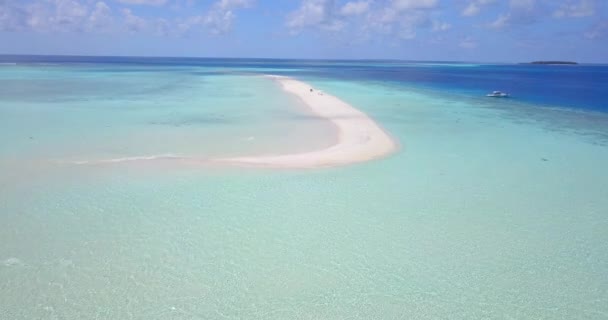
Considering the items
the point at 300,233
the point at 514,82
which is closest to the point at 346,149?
the point at 300,233

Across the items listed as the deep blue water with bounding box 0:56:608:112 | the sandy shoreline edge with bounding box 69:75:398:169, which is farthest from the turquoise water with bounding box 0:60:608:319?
the deep blue water with bounding box 0:56:608:112

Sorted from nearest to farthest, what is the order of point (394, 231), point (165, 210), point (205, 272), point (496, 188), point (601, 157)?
point (205, 272), point (394, 231), point (165, 210), point (496, 188), point (601, 157)

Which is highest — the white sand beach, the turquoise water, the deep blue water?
the deep blue water

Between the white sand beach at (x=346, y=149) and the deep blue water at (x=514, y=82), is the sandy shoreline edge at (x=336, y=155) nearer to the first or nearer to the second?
the white sand beach at (x=346, y=149)

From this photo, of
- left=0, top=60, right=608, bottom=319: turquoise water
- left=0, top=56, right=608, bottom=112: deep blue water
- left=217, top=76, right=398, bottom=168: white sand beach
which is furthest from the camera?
left=0, top=56, right=608, bottom=112: deep blue water

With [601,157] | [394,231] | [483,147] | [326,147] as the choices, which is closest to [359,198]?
[394,231]

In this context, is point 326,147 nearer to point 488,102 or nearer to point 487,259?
point 487,259

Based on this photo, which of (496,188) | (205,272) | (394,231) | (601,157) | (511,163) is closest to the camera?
(205,272)

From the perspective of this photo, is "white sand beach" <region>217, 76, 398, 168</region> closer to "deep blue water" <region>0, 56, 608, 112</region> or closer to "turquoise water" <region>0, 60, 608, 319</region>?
"turquoise water" <region>0, 60, 608, 319</region>
